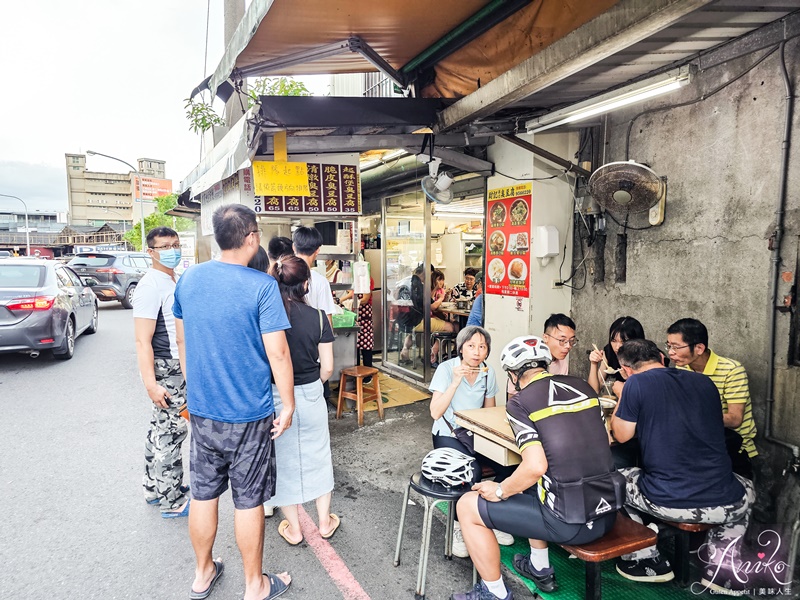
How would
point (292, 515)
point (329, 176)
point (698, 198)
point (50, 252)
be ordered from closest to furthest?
point (292, 515) < point (698, 198) < point (329, 176) < point (50, 252)

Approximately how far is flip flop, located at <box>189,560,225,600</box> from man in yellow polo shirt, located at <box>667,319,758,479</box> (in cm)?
325

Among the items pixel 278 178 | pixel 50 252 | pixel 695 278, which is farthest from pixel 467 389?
pixel 50 252

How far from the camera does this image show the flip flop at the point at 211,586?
2580 millimetres

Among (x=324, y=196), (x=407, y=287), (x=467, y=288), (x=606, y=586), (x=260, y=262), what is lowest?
(x=606, y=586)

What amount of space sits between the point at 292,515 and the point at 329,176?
11.9 ft

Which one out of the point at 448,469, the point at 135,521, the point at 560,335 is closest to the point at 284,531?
the point at 135,521

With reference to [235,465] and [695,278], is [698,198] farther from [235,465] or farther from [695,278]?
[235,465]

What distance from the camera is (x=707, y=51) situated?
3447 millimetres

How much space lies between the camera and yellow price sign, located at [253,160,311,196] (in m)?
4.69

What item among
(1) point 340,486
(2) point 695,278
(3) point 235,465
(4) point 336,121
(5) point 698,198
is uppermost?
(4) point 336,121

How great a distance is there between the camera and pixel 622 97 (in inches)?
128

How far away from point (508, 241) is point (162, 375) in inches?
146

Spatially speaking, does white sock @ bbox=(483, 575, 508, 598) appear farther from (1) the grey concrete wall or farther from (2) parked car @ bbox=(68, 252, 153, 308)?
(2) parked car @ bbox=(68, 252, 153, 308)

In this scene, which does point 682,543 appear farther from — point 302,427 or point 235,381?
point 235,381
